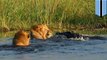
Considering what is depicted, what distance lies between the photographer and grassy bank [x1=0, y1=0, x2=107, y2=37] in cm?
1973

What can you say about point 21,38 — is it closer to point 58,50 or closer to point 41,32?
point 58,50

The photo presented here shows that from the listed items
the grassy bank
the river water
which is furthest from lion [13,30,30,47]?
the grassy bank

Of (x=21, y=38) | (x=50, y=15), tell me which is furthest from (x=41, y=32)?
(x=50, y=15)

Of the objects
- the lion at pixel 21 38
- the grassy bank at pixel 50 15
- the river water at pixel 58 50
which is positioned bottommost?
the river water at pixel 58 50

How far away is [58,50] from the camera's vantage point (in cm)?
1273

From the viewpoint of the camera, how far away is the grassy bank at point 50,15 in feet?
64.7

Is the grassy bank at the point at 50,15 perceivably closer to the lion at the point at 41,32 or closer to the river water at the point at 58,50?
the lion at the point at 41,32

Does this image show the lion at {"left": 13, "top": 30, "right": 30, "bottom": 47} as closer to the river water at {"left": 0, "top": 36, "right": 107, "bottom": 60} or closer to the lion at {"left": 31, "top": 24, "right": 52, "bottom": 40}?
the river water at {"left": 0, "top": 36, "right": 107, "bottom": 60}

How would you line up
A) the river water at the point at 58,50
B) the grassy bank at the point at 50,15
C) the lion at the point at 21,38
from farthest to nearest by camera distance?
the grassy bank at the point at 50,15, the lion at the point at 21,38, the river water at the point at 58,50

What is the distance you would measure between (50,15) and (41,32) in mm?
6008

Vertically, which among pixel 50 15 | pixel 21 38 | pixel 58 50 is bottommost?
pixel 58 50

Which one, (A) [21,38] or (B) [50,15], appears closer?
(A) [21,38]

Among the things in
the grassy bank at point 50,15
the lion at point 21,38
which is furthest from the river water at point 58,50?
the grassy bank at point 50,15

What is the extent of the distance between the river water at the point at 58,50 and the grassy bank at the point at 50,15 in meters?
4.89
